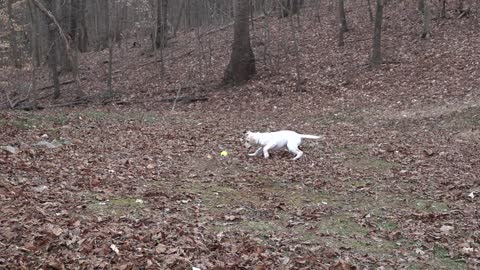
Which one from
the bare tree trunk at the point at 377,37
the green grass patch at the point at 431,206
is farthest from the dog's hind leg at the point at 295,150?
the bare tree trunk at the point at 377,37

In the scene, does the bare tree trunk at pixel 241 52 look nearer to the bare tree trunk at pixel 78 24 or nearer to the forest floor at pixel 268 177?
the forest floor at pixel 268 177

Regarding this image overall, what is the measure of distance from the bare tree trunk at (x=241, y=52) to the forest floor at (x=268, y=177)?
1.95 ft

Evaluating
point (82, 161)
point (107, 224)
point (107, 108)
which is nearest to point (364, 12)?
point (107, 108)

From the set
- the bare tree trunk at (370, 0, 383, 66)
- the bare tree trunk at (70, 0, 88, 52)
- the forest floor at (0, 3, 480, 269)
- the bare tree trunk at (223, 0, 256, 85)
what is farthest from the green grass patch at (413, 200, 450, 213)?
the bare tree trunk at (70, 0, 88, 52)

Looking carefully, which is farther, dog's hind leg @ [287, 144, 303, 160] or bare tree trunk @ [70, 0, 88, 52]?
bare tree trunk @ [70, 0, 88, 52]

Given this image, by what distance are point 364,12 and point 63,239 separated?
2446cm

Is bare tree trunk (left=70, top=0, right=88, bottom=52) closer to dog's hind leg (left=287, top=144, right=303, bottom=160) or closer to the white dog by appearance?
the white dog

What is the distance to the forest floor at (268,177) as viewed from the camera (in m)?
5.62

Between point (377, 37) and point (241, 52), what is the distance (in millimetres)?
5175

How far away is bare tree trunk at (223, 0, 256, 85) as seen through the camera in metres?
20.3

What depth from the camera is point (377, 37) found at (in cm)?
1878

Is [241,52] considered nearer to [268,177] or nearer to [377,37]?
[377,37]

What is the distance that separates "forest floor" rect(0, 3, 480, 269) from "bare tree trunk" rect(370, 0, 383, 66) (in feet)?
1.42

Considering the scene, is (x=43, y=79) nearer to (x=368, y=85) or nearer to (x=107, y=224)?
(x=368, y=85)
